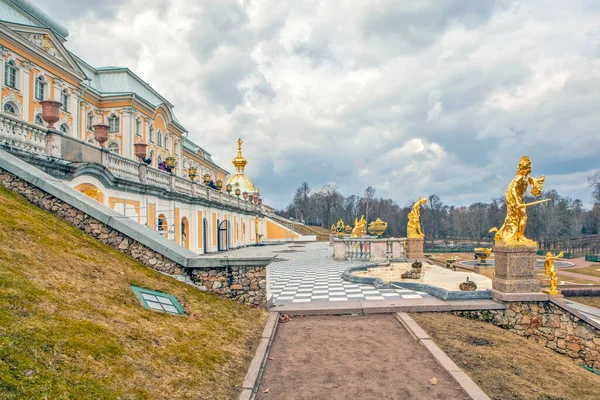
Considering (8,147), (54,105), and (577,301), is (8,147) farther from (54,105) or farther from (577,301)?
(577,301)

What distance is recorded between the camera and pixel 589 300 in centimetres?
1819

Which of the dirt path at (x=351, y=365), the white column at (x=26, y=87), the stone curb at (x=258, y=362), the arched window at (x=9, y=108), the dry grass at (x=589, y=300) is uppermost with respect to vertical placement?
Result: the white column at (x=26, y=87)

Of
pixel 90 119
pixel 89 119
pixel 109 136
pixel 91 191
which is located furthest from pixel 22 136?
pixel 90 119

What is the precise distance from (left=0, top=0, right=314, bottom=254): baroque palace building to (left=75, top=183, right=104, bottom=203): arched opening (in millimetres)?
31

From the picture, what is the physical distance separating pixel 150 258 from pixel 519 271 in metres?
8.34

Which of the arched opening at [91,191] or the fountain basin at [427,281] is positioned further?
the arched opening at [91,191]

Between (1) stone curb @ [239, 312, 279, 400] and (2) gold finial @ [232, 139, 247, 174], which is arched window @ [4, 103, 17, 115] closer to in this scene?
(1) stone curb @ [239, 312, 279, 400]

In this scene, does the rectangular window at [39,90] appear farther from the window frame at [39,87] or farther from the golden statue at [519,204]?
the golden statue at [519,204]

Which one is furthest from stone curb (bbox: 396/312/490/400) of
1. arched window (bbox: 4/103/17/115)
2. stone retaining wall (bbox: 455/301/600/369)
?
arched window (bbox: 4/103/17/115)

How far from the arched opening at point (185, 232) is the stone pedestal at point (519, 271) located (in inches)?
632

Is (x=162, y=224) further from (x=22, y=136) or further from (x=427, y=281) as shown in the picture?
(x=427, y=281)

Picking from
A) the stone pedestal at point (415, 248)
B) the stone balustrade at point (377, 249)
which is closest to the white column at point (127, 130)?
the stone balustrade at point (377, 249)

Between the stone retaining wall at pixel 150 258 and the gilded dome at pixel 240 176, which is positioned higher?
the gilded dome at pixel 240 176

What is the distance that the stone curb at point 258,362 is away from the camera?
15.0 feet
